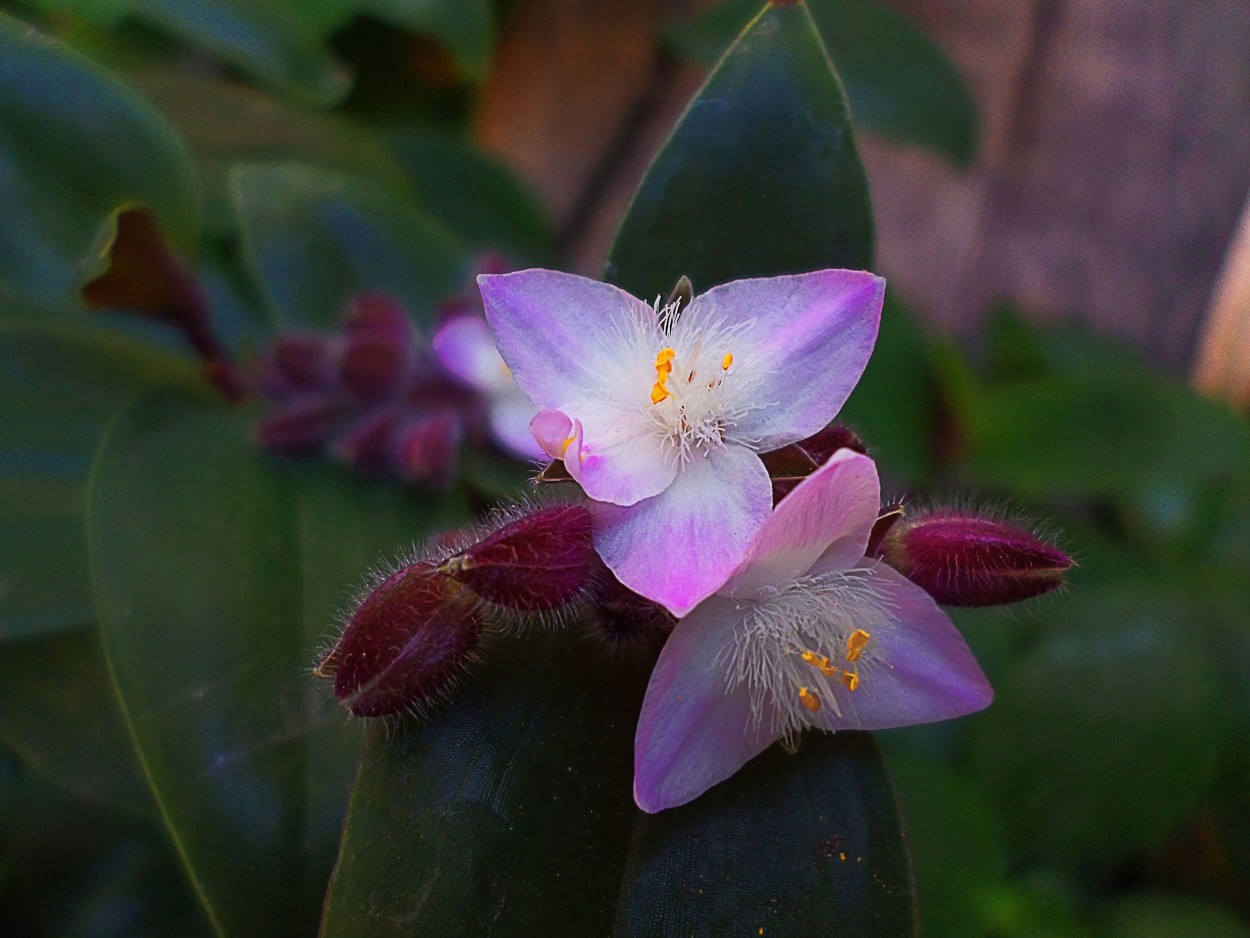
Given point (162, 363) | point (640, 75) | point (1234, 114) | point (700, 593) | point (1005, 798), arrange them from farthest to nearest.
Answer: point (640, 75) < point (1234, 114) < point (1005, 798) < point (162, 363) < point (700, 593)

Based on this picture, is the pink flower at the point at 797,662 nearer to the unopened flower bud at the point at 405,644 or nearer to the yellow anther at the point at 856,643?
the yellow anther at the point at 856,643

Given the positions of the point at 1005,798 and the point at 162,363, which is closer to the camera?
the point at 162,363

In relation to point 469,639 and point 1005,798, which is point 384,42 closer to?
point 469,639

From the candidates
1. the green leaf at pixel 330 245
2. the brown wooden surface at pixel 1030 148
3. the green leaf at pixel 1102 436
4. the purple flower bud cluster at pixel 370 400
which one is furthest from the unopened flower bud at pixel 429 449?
the brown wooden surface at pixel 1030 148

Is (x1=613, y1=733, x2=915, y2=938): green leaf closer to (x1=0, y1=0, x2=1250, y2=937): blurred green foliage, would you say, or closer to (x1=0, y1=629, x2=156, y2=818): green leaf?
(x1=0, y1=0, x2=1250, y2=937): blurred green foliage

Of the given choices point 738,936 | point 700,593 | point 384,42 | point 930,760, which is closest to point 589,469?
point 700,593

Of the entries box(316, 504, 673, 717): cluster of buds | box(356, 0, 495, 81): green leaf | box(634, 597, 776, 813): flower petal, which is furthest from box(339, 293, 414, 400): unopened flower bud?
box(634, 597, 776, 813): flower petal
